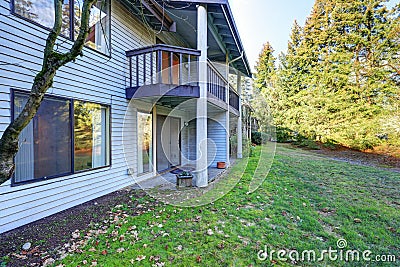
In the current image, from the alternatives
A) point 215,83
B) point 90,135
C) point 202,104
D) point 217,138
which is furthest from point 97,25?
point 217,138

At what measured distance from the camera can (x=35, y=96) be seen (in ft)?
7.31

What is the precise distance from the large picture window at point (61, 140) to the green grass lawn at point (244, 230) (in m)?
1.38

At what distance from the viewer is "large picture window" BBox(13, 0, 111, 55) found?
12.0ft

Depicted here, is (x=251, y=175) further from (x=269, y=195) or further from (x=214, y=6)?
(x=214, y=6)

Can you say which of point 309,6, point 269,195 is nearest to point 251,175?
point 269,195

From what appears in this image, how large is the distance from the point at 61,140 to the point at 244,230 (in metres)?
3.82

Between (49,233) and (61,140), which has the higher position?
(61,140)

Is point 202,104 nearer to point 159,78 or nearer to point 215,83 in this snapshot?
point 159,78

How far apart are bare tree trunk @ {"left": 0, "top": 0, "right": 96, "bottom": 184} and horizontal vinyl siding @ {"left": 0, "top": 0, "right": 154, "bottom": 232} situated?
60.1 inches

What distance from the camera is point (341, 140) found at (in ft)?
51.9

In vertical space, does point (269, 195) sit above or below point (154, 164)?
below

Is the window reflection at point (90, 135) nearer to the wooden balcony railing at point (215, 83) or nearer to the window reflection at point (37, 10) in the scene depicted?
the window reflection at point (37, 10)

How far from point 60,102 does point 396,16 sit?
21.3 m

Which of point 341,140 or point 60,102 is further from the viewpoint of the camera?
point 341,140
